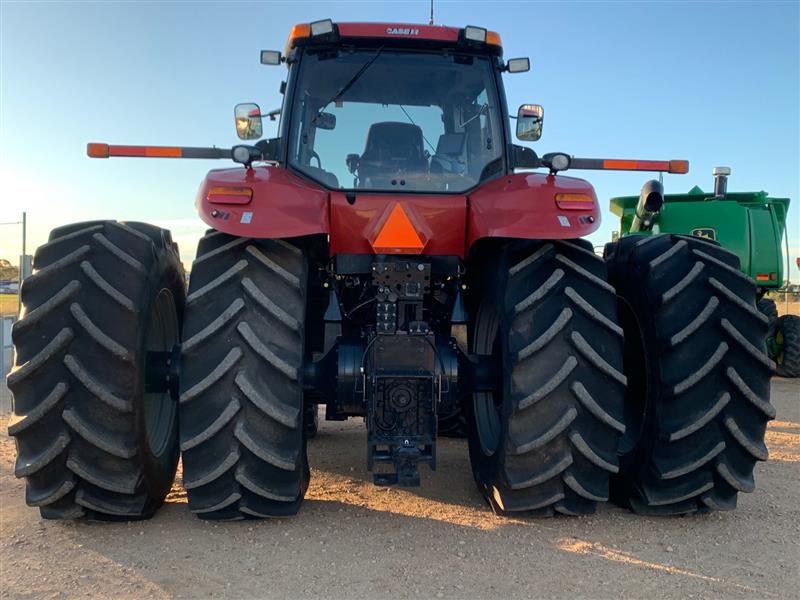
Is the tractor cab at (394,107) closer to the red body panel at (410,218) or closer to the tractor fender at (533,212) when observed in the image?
the red body panel at (410,218)

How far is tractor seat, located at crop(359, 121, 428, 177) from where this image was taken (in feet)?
12.4

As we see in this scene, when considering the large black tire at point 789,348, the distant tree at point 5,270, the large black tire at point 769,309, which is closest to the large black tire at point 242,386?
the large black tire at point 769,309

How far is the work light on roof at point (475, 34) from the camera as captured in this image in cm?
381

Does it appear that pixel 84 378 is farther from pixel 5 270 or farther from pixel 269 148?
pixel 5 270

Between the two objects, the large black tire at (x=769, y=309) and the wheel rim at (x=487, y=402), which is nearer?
the wheel rim at (x=487, y=402)

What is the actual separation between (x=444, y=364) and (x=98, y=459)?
171 cm

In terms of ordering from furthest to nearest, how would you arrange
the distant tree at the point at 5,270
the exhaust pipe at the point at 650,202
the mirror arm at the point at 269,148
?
1. the distant tree at the point at 5,270
2. the exhaust pipe at the point at 650,202
3. the mirror arm at the point at 269,148

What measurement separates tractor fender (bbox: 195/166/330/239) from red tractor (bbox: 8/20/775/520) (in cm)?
1

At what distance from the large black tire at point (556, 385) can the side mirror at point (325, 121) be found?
4.53 feet

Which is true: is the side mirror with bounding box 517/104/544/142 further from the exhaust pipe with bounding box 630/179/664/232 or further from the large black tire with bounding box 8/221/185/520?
the exhaust pipe with bounding box 630/179/664/232

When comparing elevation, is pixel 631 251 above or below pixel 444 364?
above

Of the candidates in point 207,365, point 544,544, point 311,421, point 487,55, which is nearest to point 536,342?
point 544,544

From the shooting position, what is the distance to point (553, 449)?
10.4 feet

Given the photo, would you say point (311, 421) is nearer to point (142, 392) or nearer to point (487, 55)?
point (142, 392)
